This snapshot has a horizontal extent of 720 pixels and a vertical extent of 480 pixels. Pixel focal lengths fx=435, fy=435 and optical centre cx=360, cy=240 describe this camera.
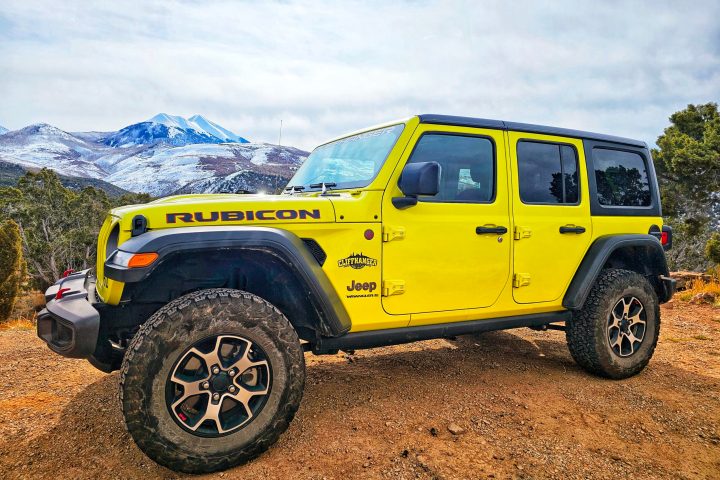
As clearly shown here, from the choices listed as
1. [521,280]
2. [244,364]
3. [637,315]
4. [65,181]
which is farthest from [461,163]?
[65,181]

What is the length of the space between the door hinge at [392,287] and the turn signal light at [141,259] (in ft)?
4.37

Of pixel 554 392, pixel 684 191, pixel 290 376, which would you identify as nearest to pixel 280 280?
pixel 290 376

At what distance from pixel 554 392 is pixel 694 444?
881mm

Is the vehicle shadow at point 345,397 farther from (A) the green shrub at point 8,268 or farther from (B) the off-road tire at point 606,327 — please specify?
(A) the green shrub at point 8,268

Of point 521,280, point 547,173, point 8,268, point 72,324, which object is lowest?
point 8,268

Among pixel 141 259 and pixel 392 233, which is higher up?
pixel 392 233

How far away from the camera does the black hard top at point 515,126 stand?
9.99 feet

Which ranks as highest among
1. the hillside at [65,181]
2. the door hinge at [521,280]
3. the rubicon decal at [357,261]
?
the hillside at [65,181]

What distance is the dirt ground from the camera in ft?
7.57

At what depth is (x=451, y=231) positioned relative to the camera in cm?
294

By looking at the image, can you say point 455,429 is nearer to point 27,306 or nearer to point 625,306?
point 625,306

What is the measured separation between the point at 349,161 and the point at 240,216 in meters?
1.07

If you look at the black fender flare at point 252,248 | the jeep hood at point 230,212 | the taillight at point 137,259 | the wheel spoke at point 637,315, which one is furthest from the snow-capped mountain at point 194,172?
the taillight at point 137,259

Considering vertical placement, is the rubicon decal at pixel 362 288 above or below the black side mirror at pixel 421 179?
below
